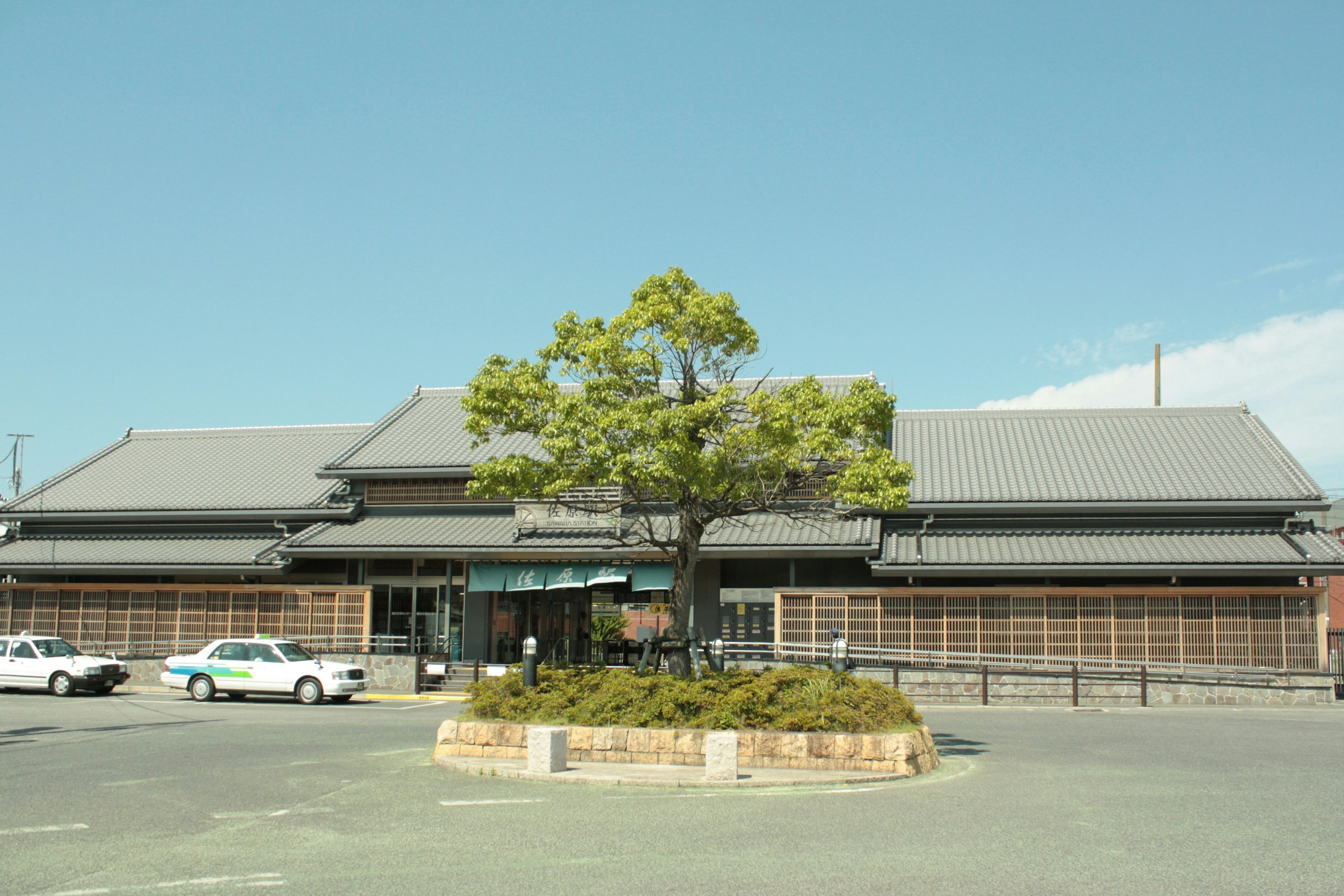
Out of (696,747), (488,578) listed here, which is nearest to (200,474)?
(488,578)

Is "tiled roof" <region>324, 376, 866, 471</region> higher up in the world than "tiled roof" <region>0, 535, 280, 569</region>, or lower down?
higher up

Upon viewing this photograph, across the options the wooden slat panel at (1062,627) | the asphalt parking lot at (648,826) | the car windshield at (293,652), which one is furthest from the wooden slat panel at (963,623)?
the car windshield at (293,652)

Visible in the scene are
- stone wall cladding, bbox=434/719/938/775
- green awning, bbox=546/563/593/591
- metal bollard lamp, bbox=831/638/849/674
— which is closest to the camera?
stone wall cladding, bbox=434/719/938/775

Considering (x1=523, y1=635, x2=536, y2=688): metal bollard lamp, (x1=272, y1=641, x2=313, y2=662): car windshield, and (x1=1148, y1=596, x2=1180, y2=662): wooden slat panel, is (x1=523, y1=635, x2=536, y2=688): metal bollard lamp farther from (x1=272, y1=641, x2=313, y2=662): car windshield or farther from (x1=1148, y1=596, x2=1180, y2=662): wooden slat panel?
(x1=1148, y1=596, x2=1180, y2=662): wooden slat panel

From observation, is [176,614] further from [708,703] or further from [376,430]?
[708,703]

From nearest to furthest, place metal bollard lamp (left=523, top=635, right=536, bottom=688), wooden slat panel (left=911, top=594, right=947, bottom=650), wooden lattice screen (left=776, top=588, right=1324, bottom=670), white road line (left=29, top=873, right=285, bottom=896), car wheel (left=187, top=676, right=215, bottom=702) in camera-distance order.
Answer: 1. white road line (left=29, top=873, right=285, bottom=896)
2. metal bollard lamp (left=523, top=635, right=536, bottom=688)
3. car wheel (left=187, top=676, right=215, bottom=702)
4. wooden lattice screen (left=776, top=588, right=1324, bottom=670)
5. wooden slat panel (left=911, top=594, right=947, bottom=650)

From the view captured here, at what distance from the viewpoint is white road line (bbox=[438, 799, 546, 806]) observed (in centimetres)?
1079

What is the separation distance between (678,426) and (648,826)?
671 centimetres

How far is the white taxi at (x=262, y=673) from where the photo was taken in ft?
79.8

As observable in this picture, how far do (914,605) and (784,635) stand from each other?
3137 millimetres

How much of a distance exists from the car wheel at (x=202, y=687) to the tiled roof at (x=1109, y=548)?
1513cm

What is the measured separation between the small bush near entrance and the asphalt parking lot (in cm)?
104

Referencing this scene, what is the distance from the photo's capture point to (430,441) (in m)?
33.4

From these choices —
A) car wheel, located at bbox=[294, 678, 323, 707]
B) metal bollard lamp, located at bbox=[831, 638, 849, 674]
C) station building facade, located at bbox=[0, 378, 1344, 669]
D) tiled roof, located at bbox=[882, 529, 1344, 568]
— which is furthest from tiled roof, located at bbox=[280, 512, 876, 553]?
metal bollard lamp, located at bbox=[831, 638, 849, 674]
